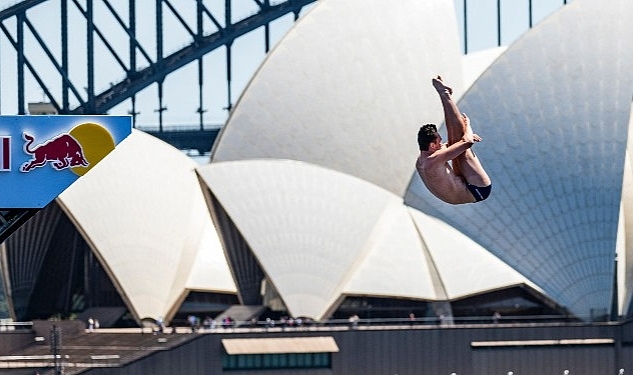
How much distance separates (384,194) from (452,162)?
177 feet

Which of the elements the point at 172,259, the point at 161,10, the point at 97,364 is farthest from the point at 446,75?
the point at 161,10

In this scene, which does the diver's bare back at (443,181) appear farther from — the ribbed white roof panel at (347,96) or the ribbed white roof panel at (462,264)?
the ribbed white roof panel at (347,96)

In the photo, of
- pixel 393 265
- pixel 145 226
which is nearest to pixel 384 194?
pixel 393 265

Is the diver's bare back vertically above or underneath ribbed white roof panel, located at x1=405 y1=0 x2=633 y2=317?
underneath

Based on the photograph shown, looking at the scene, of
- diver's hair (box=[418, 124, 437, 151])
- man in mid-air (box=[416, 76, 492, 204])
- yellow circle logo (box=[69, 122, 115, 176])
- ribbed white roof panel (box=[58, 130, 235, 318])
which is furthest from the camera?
ribbed white roof panel (box=[58, 130, 235, 318])

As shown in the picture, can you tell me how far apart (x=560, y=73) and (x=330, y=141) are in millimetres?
9443

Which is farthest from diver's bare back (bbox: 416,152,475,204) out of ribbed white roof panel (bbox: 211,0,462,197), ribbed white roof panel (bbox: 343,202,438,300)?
ribbed white roof panel (bbox: 211,0,462,197)

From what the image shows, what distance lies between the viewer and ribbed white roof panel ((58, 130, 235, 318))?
244 feet

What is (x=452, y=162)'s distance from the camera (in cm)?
2009

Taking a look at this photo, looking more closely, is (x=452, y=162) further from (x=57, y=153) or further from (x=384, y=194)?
(x=384, y=194)

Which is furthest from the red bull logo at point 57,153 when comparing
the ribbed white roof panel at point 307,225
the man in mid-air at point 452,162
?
the ribbed white roof panel at point 307,225

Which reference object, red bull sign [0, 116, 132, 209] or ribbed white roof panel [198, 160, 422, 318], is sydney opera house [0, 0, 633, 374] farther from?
red bull sign [0, 116, 132, 209]

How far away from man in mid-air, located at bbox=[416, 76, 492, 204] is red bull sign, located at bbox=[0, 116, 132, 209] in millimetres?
8753

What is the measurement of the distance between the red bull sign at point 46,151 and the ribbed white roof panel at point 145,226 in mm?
45896
